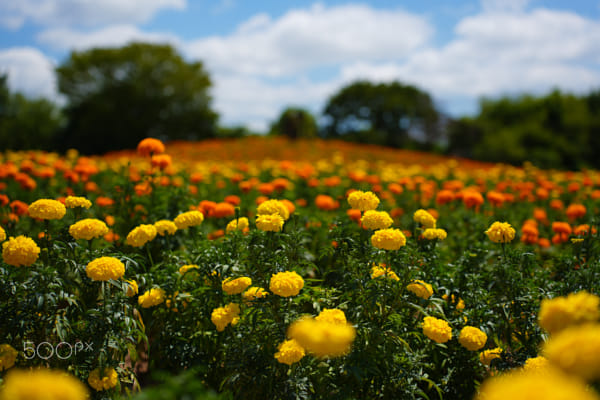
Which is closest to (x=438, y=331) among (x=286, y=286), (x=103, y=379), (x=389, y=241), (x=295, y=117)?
(x=389, y=241)

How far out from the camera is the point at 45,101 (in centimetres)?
2972

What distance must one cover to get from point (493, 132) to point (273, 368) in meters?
18.7

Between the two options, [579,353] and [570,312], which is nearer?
[579,353]

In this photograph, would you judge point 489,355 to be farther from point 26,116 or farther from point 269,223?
point 26,116

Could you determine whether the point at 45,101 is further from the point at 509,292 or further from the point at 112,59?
the point at 509,292

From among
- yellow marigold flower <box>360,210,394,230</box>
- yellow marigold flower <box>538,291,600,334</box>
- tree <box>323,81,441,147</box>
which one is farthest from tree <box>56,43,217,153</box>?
yellow marigold flower <box>538,291,600,334</box>

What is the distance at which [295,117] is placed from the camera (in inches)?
717

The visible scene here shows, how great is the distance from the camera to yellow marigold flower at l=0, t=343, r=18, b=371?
200cm

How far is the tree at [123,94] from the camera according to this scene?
68.0 ft

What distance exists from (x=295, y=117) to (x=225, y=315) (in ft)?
53.9

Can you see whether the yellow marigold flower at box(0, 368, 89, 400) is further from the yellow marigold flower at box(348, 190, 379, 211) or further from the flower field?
the yellow marigold flower at box(348, 190, 379, 211)

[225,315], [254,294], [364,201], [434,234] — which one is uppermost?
[364,201]

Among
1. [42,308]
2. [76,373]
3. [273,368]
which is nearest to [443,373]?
[273,368]

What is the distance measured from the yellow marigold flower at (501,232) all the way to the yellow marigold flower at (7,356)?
271 cm
